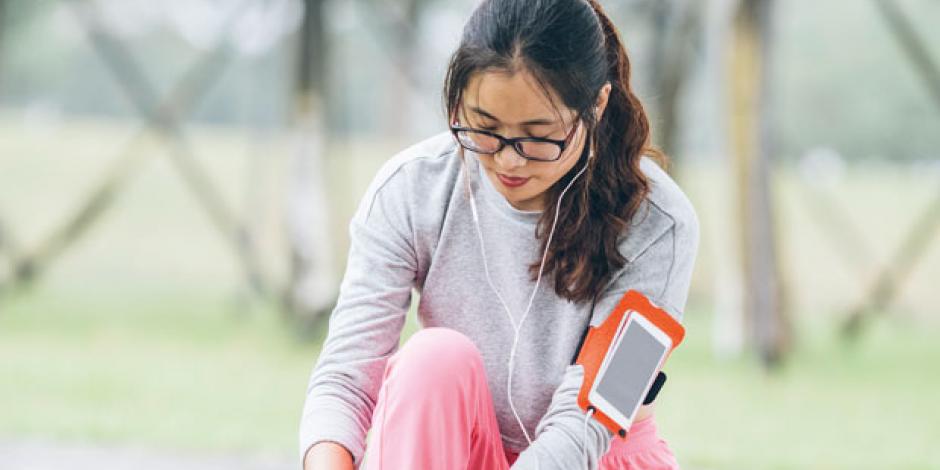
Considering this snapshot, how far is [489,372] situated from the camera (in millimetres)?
2283

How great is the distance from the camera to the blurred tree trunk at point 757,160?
23.2 ft

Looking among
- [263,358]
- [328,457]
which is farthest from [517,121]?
[263,358]

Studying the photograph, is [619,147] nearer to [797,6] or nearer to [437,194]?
[437,194]

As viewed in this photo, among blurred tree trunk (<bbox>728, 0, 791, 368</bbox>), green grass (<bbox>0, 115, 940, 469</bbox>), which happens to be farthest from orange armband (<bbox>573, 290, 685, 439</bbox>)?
blurred tree trunk (<bbox>728, 0, 791, 368</bbox>)

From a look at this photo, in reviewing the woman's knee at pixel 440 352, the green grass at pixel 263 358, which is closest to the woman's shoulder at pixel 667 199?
the woman's knee at pixel 440 352

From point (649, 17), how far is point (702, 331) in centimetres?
501

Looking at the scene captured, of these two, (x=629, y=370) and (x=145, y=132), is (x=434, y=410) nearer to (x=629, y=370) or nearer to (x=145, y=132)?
(x=629, y=370)

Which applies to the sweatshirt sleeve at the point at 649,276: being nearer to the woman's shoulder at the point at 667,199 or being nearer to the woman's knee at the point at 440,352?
the woman's shoulder at the point at 667,199

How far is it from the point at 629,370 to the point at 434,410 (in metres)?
0.35

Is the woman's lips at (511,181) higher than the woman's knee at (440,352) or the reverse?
higher

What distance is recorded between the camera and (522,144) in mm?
2020

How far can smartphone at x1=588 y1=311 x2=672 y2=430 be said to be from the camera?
2.12 meters

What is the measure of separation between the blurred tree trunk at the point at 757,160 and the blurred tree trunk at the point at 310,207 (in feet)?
7.34

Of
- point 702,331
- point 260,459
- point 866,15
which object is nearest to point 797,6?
point 866,15
